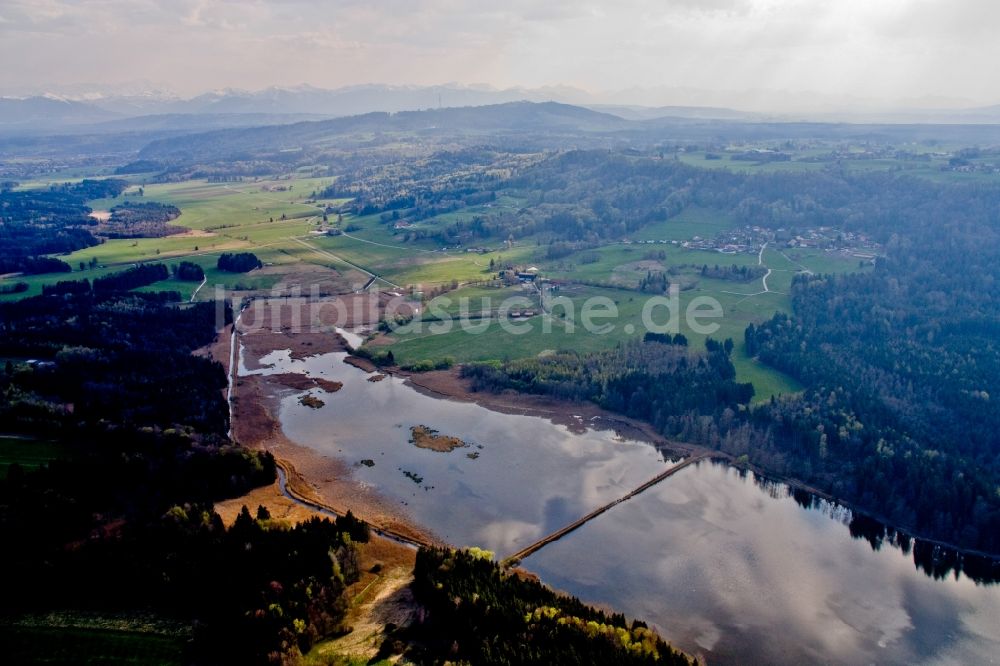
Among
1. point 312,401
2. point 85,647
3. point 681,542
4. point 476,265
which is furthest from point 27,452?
point 476,265

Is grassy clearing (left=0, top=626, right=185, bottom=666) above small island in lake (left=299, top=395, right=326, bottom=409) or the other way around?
above

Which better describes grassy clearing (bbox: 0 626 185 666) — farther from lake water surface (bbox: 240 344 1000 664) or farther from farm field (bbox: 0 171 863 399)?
farm field (bbox: 0 171 863 399)

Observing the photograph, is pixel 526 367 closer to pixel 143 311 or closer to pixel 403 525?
pixel 403 525

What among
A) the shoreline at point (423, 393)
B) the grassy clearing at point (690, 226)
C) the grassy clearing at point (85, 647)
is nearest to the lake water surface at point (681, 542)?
the shoreline at point (423, 393)

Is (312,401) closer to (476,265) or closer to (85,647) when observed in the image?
(85,647)

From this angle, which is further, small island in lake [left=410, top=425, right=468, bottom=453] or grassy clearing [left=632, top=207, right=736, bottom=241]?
grassy clearing [left=632, top=207, right=736, bottom=241]

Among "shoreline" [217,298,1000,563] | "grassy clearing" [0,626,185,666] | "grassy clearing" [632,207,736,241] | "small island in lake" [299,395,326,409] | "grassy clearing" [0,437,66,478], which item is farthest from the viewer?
"grassy clearing" [632,207,736,241]

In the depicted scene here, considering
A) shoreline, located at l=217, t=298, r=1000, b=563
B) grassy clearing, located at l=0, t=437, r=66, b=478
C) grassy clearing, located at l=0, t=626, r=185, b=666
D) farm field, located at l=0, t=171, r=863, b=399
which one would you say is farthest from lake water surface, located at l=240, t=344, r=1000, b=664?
grassy clearing, located at l=0, t=626, r=185, b=666

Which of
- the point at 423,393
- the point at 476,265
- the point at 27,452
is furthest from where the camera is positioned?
the point at 476,265

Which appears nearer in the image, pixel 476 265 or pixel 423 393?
pixel 423 393
